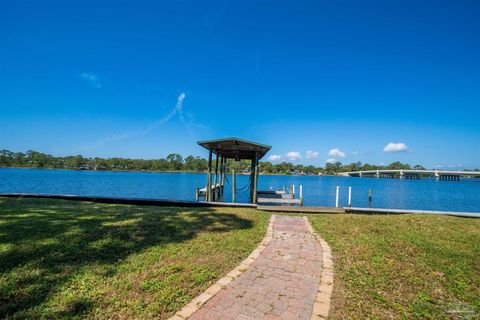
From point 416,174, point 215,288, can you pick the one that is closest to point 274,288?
point 215,288

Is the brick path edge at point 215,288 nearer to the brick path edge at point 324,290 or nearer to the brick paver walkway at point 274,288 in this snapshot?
the brick paver walkway at point 274,288

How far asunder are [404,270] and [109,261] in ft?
15.3

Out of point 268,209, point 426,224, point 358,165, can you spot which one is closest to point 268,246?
point 268,209

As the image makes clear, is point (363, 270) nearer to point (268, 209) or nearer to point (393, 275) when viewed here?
point (393, 275)

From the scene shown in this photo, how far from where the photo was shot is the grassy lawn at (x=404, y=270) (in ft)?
8.82

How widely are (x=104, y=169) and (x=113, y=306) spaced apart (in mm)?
123085

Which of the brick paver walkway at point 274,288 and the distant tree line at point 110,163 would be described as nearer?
the brick paver walkway at point 274,288

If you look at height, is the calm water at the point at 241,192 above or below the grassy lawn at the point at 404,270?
below

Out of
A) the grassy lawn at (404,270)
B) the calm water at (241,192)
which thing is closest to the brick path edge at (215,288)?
the grassy lawn at (404,270)

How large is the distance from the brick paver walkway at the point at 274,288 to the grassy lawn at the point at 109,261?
1.11 ft

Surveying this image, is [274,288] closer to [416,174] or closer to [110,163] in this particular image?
[110,163]

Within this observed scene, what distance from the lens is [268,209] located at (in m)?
8.70

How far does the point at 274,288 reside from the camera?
2992mm

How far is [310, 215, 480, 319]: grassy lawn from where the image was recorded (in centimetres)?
269
